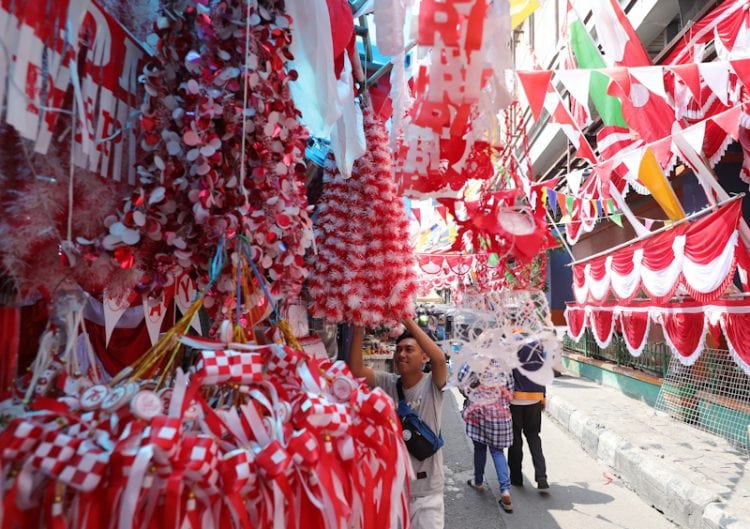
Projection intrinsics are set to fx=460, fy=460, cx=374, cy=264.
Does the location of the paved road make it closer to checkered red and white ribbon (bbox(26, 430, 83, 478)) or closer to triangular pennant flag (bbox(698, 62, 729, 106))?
triangular pennant flag (bbox(698, 62, 729, 106))

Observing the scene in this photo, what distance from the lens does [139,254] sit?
1404 mm

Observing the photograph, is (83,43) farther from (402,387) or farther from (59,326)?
(402,387)

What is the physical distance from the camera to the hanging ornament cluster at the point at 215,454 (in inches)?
30.6

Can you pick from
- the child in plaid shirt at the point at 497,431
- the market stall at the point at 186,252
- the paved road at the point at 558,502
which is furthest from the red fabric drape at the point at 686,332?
the market stall at the point at 186,252

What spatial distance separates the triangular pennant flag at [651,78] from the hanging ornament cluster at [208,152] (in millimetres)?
3425

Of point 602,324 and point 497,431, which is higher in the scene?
point 602,324

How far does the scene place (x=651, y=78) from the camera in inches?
148

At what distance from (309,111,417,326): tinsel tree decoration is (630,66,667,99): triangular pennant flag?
245 cm

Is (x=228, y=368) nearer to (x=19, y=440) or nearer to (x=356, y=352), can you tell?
(x=19, y=440)

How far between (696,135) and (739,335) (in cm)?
210

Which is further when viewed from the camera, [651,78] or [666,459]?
[666,459]

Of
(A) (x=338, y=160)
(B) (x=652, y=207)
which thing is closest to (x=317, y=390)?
(A) (x=338, y=160)

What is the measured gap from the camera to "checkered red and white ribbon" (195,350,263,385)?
0.97m

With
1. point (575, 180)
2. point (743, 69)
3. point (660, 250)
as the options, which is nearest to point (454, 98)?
point (743, 69)
